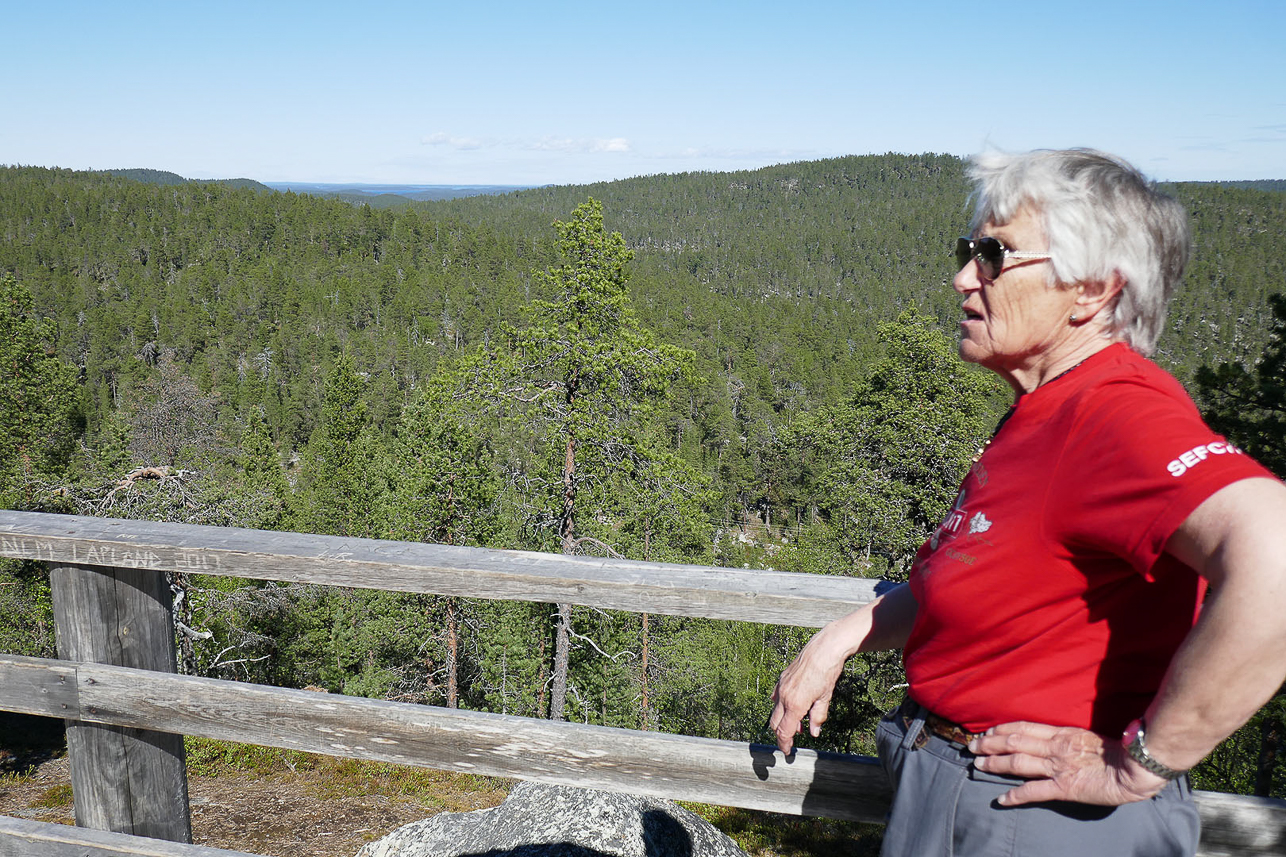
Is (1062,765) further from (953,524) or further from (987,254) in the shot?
(987,254)

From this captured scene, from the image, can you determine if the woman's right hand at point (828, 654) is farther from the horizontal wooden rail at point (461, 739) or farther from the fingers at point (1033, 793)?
the fingers at point (1033, 793)

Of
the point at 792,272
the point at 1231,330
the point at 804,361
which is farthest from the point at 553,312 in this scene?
the point at 792,272

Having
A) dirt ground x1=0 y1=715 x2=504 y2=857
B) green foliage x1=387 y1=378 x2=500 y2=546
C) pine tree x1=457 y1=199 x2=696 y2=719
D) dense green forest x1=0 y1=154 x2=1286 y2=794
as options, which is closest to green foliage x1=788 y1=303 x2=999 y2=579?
dense green forest x1=0 y1=154 x2=1286 y2=794

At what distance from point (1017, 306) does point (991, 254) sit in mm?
106

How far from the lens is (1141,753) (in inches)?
43.6

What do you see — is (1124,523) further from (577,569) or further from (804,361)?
(804,361)

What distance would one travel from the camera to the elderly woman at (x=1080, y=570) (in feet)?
3.32

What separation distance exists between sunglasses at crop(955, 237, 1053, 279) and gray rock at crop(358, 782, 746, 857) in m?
2.68

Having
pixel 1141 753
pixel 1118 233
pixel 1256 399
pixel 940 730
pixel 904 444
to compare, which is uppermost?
pixel 1118 233

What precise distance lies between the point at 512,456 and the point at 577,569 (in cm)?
2193

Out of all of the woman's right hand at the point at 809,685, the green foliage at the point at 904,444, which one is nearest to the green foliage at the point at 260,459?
the green foliage at the point at 904,444

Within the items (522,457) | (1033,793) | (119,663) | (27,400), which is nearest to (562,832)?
(119,663)

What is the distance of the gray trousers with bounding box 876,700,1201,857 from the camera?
1.22 m

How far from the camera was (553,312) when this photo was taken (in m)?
12.8
